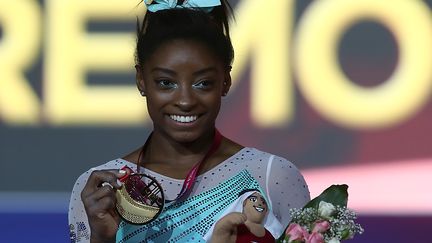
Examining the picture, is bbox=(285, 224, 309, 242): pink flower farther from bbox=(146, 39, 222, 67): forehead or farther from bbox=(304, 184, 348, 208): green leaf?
bbox=(146, 39, 222, 67): forehead

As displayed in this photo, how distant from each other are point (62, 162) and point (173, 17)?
2.37 meters

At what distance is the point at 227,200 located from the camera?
2.37 metres

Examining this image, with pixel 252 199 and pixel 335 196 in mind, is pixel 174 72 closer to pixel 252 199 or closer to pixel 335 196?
pixel 252 199

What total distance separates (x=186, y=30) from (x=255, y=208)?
43cm

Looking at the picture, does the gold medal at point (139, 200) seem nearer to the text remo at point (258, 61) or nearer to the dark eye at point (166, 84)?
the dark eye at point (166, 84)

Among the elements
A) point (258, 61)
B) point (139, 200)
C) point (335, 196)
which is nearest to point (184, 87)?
→ point (139, 200)

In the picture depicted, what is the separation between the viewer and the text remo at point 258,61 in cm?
462

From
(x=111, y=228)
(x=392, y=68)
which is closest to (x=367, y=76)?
(x=392, y=68)

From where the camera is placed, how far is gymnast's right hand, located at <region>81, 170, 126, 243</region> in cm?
223

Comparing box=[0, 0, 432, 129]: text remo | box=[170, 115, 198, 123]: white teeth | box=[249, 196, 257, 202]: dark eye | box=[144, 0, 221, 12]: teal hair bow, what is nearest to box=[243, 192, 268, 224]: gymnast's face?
box=[249, 196, 257, 202]: dark eye

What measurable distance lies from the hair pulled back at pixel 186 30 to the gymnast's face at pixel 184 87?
0.05 feet

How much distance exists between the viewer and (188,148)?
2.47m

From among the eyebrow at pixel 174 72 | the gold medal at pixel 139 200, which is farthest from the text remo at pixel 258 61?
the gold medal at pixel 139 200

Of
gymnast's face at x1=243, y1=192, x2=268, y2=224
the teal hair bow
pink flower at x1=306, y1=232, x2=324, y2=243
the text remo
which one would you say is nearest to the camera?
pink flower at x1=306, y1=232, x2=324, y2=243
